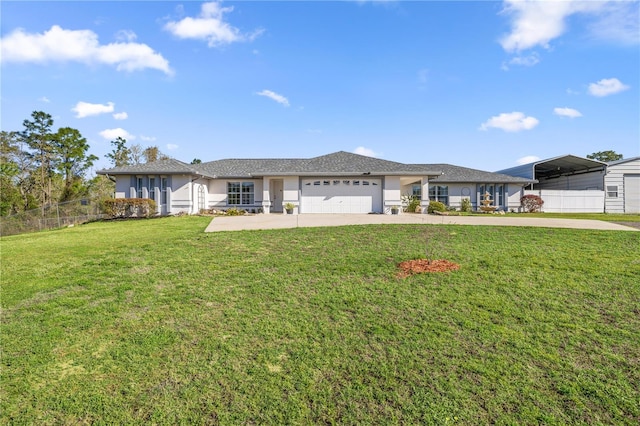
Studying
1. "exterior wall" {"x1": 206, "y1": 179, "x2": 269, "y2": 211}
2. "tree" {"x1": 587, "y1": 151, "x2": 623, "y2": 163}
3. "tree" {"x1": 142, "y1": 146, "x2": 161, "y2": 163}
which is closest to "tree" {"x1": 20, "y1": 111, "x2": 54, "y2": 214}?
"tree" {"x1": 142, "y1": 146, "x2": 161, "y2": 163}

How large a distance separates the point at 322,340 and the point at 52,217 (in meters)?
20.1

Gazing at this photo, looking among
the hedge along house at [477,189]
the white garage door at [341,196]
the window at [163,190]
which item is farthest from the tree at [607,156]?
the window at [163,190]

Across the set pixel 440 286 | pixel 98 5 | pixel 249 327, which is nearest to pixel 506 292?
pixel 440 286

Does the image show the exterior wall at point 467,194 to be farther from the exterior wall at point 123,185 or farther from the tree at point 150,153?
the tree at point 150,153

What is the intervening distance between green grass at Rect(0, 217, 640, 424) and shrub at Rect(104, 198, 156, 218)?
35.7 feet

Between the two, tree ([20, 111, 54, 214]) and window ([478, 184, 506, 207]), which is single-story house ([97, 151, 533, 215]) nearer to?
window ([478, 184, 506, 207])

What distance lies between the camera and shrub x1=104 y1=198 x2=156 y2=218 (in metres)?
17.9

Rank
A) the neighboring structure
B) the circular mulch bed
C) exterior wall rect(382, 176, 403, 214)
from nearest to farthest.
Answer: the circular mulch bed < exterior wall rect(382, 176, 403, 214) < the neighboring structure

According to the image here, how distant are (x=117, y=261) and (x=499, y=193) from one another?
84.8 feet

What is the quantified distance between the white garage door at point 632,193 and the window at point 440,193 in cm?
1510

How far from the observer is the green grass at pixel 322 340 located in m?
3.02

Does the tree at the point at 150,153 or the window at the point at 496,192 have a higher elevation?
the tree at the point at 150,153

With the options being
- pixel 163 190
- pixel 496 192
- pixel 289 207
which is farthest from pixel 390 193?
pixel 163 190

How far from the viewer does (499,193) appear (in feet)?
81.9
